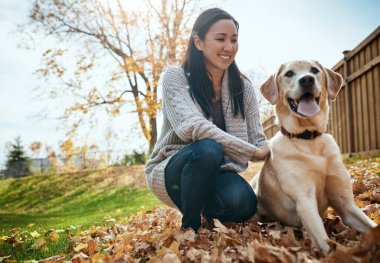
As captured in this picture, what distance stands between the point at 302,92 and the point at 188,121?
34.7 inches

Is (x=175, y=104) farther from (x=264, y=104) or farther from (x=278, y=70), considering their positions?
(x=264, y=104)

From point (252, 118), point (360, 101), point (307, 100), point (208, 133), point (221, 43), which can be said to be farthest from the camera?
point (360, 101)

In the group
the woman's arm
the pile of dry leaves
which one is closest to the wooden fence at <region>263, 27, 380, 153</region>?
the pile of dry leaves

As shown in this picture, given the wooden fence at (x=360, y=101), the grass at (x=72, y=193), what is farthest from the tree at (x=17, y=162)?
the wooden fence at (x=360, y=101)

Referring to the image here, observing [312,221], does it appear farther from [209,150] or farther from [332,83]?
[332,83]

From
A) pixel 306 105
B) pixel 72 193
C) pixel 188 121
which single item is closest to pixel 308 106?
pixel 306 105

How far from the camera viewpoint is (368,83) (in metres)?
7.52

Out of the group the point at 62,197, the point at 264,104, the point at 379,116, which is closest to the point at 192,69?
the point at 379,116

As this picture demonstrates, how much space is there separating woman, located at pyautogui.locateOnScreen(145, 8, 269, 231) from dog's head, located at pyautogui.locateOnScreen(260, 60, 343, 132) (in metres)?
0.37

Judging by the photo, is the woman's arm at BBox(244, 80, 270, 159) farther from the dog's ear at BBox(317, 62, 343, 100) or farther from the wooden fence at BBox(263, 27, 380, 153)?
the wooden fence at BBox(263, 27, 380, 153)

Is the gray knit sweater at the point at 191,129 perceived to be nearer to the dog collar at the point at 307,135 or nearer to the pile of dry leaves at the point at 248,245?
the dog collar at the point at 307,135

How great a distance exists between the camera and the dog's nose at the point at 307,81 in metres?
2.66

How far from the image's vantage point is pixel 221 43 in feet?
10.9

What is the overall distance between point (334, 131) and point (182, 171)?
768cm
